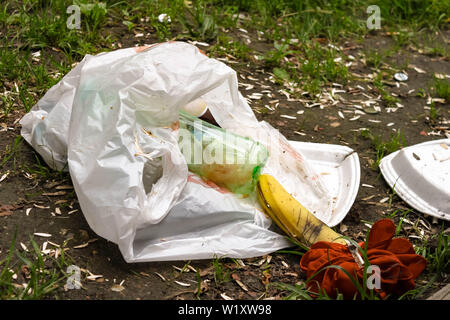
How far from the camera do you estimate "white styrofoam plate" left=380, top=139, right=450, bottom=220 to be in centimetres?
248

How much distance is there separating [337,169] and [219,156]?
2.37 ft

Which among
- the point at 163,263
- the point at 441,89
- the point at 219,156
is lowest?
the point at 163,263

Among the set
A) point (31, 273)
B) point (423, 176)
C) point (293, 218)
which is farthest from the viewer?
point (423, 176)

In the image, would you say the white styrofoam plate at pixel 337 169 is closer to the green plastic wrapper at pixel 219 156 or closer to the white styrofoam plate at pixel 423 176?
the white styrofoam plate at pixel 423 176

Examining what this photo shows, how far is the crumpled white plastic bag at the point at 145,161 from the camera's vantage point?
1.96 meters

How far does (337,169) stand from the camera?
268 centimetres

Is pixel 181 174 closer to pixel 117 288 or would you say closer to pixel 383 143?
pixel 117 288

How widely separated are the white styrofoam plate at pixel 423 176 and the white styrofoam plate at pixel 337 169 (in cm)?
19

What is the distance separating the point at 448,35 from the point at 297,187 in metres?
2.47

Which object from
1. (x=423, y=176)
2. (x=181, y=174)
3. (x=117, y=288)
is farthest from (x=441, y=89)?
(x=117, y=288)

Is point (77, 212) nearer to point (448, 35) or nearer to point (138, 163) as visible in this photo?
point (138, 163)

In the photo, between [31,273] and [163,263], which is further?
[163,263]
